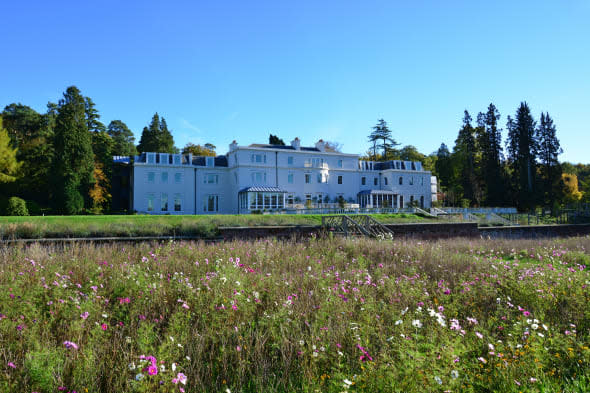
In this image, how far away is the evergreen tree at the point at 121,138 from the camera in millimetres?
48531

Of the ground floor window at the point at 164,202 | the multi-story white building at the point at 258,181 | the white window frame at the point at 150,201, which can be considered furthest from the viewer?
the ground floor window at the point at 164,202

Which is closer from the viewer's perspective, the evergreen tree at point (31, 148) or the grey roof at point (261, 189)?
the evergreen tree at point (31, 148)

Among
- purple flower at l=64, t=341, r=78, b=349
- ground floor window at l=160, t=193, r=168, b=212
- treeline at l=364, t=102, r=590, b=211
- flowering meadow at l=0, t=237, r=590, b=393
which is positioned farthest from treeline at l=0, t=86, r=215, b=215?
treeline at l=364, t=102, r=590, b=211

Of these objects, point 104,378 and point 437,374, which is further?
point 104,378

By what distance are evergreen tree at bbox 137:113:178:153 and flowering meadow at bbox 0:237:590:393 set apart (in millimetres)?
42520

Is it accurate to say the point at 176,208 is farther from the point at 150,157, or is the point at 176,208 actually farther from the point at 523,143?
the point at 523,143

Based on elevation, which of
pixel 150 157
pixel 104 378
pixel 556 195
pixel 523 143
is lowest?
pixel 104 378

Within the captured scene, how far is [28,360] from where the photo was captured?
2.80 metres

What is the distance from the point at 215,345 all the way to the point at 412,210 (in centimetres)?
3182

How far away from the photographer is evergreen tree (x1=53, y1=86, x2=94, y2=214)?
97.8 feet

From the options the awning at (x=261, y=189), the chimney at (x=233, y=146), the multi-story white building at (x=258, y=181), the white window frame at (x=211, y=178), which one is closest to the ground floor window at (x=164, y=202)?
the multi-story white building at (x=258, y=181)

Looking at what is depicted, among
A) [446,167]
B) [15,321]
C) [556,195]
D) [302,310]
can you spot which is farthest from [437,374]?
[446,167]

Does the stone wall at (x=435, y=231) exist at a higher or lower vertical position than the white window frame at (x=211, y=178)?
lower

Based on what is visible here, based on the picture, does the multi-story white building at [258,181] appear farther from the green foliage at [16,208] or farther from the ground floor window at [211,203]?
the green foliage at [16,208]
